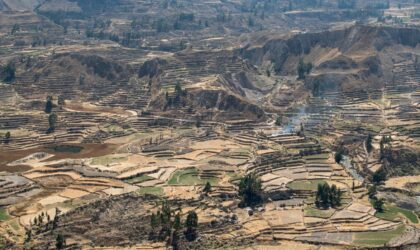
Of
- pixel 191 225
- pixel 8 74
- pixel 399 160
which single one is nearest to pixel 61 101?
pixel 8 74

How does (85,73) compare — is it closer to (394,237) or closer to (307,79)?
(307,79)

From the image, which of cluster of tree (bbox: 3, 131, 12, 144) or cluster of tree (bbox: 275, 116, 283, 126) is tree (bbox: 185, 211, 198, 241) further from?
cluster of tree (bbox: 3, 131, 12, 144)

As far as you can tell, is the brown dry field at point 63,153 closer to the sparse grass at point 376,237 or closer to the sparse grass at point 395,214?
the sparse grass at point 395,214

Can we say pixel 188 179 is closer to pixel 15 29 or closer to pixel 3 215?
pixel 3 215

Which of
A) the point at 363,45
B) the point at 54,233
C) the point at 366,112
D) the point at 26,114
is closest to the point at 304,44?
the point at 363,45

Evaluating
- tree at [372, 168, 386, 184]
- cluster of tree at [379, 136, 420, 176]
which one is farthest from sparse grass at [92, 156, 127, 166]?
cluster of tree at [379, 136, 420, 176]

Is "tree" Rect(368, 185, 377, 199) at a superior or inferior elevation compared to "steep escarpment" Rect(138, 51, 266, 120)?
inferior
